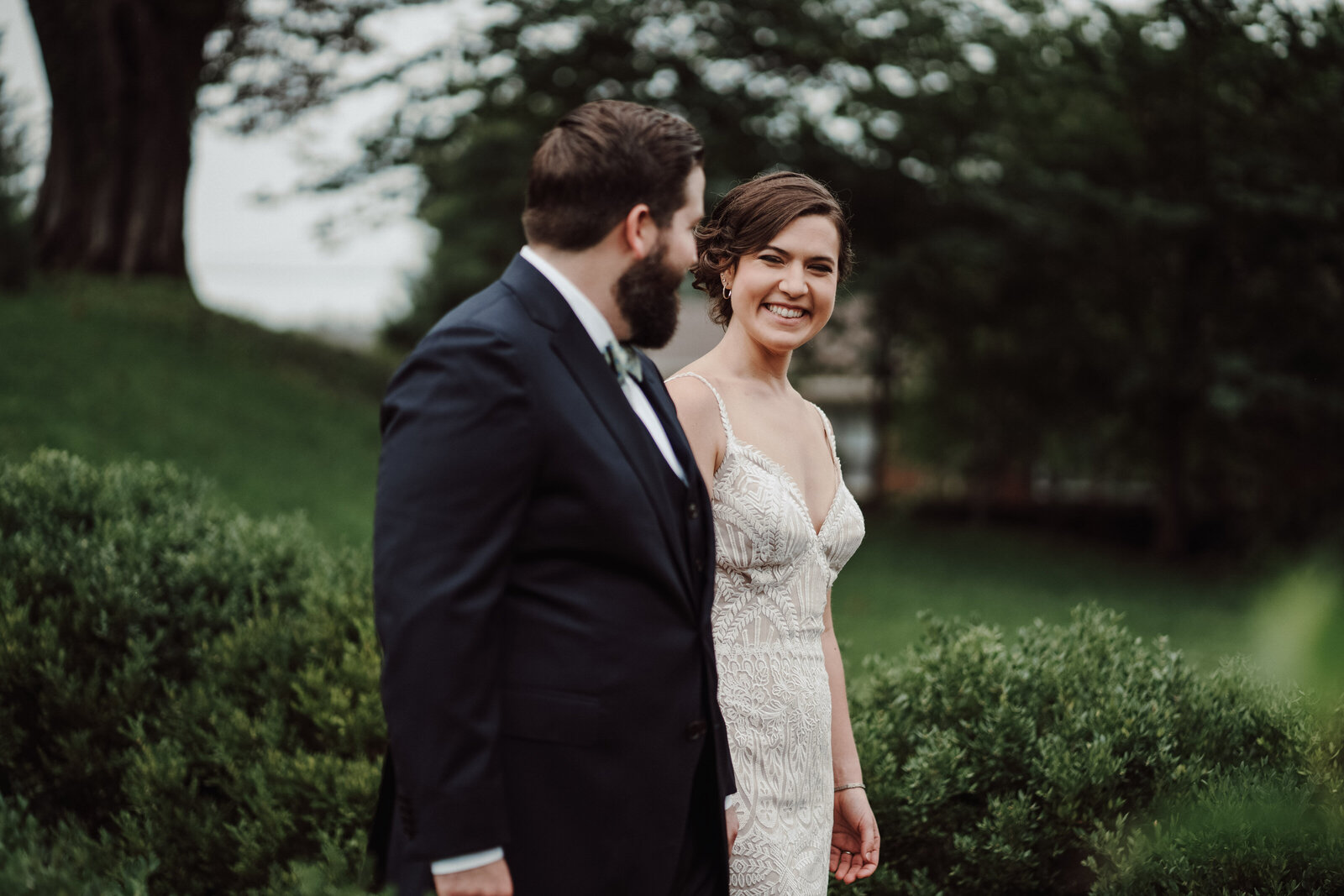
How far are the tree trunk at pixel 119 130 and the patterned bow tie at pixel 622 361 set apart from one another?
51.1 ft

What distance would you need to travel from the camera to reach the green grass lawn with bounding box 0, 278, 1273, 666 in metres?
10.7

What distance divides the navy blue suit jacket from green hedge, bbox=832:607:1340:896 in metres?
1.54

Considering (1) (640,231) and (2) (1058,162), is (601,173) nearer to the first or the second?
(1) (640,231)

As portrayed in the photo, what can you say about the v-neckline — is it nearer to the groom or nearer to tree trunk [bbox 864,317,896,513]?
the groom

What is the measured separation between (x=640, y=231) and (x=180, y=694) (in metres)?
2.91

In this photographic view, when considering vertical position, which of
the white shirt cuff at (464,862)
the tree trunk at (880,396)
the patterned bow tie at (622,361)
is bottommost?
the tree trunk at (880,396)

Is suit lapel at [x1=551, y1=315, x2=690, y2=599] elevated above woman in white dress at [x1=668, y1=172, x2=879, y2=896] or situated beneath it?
elevated above

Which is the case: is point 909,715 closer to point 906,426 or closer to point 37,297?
point 37,297

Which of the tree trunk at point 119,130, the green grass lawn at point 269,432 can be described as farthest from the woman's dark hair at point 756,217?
the tree trunk at point 119,130

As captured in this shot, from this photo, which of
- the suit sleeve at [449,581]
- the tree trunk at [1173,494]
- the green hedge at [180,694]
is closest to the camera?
the suit sleeve at [449,581]

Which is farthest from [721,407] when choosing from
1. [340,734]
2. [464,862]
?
[340,734]

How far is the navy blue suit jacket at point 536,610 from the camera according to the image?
1.88 metres

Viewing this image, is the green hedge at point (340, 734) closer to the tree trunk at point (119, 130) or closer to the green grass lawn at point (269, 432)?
the green grass lawn at point (269, 432)

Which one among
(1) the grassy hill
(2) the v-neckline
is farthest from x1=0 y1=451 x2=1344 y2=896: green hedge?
(1) the grassy hill
